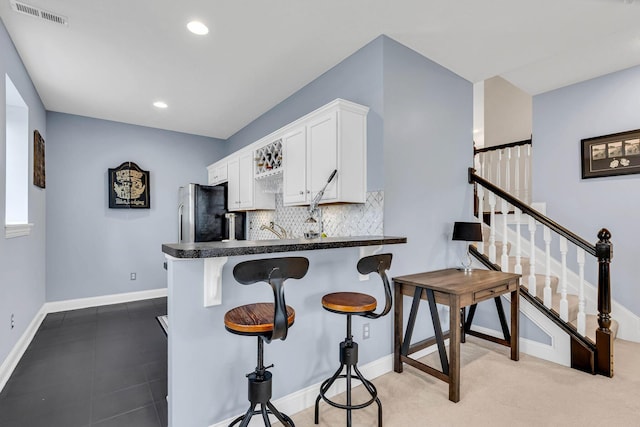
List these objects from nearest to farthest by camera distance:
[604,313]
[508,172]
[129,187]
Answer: [604,313]
[508,172]
[129,187]

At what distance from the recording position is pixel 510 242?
391cm

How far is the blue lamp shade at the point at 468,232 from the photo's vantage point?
275 centimetres

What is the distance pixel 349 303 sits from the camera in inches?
71.6

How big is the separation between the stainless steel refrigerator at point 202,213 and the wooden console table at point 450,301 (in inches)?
120

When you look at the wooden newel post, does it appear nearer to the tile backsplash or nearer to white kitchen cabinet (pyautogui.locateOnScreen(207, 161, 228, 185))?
the tile backsplash

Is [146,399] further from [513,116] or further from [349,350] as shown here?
[513,116]

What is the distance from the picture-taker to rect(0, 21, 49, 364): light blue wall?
2414mm

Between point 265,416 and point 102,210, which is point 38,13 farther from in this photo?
point 265,416

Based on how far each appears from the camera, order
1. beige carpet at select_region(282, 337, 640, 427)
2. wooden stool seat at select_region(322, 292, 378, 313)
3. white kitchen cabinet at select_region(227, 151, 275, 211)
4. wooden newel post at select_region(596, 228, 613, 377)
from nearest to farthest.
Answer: wooden stool seat at select_region(322, 292, 378, 313), beige carpet at select_region(282, 337, 640, 427), wooden newel post at select_region(596, 228, 613, 377), white kitchen cabinet at select_region(227, 151, 275, 211)

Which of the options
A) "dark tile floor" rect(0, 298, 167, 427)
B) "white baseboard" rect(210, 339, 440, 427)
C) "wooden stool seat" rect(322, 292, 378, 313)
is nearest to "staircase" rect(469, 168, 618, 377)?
"white baseboard" rect(210, 339, 440, 427)

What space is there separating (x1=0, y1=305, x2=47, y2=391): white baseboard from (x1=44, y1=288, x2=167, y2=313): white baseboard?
1.75 ft

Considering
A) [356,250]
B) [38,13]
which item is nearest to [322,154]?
[356,250]

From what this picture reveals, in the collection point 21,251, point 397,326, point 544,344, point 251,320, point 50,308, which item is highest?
point 21,251

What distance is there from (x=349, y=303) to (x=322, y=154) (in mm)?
1368
